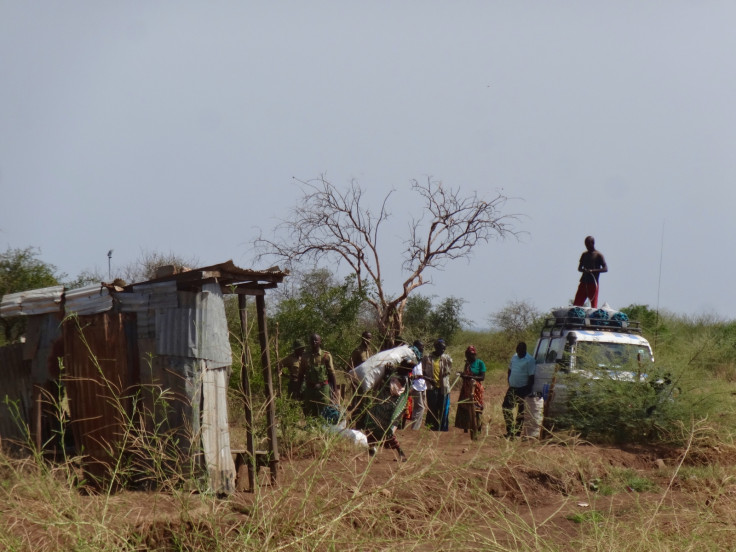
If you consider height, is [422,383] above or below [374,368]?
below

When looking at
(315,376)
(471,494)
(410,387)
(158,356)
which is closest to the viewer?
(471,494)

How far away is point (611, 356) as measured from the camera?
Result: 12.5 m

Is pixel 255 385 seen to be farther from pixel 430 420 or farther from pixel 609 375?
pixel 609 375

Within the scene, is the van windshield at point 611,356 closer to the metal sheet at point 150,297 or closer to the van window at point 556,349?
the van window at point 556,349

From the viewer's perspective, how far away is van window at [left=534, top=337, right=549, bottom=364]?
13.5 metres

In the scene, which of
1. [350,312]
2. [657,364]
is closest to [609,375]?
[657,364]

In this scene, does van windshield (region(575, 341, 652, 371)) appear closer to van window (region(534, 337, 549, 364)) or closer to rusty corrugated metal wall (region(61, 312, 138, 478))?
van window (region(534, 337, 549, 364))

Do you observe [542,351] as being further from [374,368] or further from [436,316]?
[436,316]

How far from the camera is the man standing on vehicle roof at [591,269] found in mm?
14180

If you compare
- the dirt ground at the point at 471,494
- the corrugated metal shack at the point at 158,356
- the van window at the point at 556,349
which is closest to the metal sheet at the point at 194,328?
the corrugated metal shack at the point at 158,356

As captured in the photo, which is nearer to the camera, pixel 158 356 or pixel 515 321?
pixel 158 356

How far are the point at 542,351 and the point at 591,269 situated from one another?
1.57 m

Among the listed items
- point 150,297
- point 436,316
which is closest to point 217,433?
point 150,297

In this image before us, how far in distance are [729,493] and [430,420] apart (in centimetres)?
582
